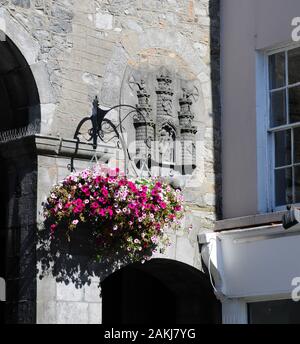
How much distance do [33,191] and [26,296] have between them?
2.63ft

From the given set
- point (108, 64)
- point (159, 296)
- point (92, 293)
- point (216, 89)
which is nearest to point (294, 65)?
point (216, 89)

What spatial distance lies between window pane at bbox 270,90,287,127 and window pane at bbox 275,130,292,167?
0.32 feet

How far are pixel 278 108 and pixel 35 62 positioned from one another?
2.18m

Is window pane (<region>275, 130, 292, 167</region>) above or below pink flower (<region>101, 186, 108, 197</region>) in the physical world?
above

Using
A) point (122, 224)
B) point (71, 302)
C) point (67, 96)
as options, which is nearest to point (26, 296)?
point (71, 302)

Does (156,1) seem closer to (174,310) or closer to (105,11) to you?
(105,11)

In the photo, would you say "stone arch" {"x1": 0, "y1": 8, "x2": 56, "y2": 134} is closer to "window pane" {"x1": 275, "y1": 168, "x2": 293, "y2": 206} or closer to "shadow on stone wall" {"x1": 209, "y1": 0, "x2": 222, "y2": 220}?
"shadow on stone wall" {"x1": 209, "y1": 0, "x2": 222, "y2": 220}

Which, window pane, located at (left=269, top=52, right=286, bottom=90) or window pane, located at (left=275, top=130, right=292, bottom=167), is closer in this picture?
window pane, located at (left=275, top=130, right=292, bottom=167)

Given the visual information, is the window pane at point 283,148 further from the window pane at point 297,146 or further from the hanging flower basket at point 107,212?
the hanging flower basket at point 107,212

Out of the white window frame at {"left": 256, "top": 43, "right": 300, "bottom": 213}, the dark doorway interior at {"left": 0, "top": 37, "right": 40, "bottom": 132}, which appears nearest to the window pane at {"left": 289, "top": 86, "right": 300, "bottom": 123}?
the white window frame at {"left": 256, "top": 43, "right": 300, "bottom": 213}

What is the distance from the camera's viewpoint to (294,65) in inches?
A: 383

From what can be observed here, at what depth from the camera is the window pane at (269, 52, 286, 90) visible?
983 cm

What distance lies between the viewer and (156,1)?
9.82m
